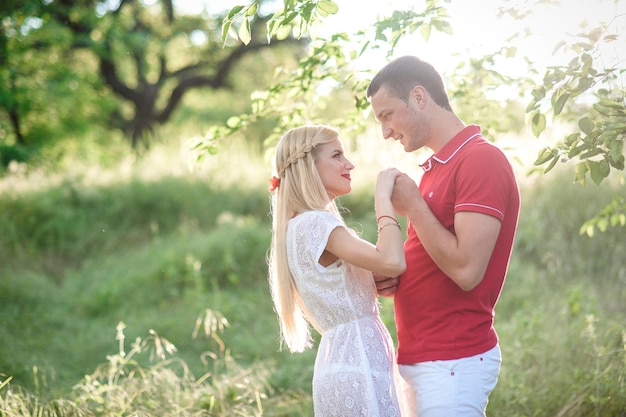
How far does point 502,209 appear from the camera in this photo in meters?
2.61

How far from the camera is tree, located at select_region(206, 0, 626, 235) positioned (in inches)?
124

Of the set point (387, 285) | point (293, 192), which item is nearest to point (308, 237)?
point (293, 192)

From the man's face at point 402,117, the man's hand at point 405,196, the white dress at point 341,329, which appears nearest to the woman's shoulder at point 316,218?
the white dress at point 341,329

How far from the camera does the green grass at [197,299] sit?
4.62 m

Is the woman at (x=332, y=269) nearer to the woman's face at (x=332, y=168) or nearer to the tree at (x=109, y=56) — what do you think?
the woman's face at (x=332, y=168)

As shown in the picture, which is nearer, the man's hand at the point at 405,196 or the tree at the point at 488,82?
the man's hand at the point at 405,196

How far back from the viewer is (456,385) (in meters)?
2.66

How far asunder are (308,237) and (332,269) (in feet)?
0.54

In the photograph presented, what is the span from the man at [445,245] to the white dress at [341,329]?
0.33ft

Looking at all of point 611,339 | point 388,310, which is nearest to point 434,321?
point 611,339

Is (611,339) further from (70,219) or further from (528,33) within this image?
(70,219)

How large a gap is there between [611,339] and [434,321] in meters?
2.92

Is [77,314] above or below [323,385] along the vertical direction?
below

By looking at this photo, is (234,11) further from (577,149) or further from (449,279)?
(577,149)
